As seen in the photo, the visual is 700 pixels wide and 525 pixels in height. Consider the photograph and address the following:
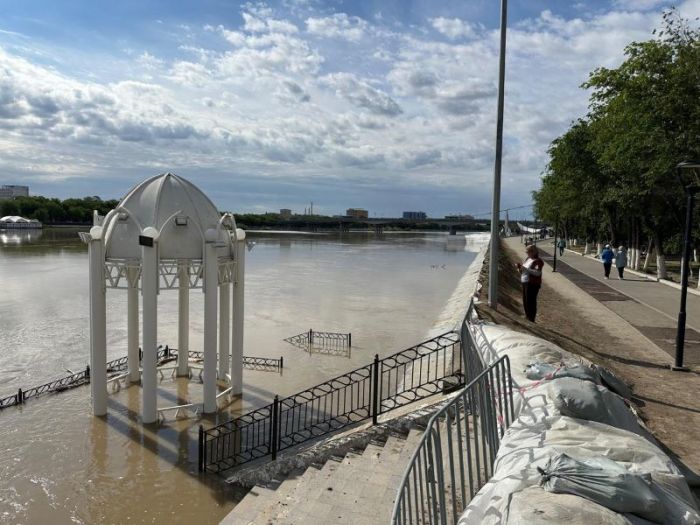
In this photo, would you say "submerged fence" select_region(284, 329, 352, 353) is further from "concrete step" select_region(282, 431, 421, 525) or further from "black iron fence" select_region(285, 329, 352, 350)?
"concrete step" select_region(282, 431, 421, 525)

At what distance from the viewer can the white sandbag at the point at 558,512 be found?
10.4ft

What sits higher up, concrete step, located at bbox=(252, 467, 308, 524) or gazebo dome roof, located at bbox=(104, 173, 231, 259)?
gazebo dome roof, located at bbox=(104, 173, 231, 259)

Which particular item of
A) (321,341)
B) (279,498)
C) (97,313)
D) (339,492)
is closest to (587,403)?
(339,492)

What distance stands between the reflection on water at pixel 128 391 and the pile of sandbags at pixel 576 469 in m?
4.65

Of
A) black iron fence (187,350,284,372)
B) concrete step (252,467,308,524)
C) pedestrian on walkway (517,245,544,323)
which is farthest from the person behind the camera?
black iron fence (187,350,284,372)

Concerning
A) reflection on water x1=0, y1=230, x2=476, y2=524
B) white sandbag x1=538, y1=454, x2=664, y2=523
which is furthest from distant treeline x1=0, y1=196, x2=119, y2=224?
white sandbag x1=538, y1=454, x2=664, y2=523

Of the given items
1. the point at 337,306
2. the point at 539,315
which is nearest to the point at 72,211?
the point at 337,306

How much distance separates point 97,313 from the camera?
32.3ft

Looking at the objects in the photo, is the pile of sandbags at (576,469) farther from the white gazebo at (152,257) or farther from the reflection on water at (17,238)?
the reflection on water at (17,238)

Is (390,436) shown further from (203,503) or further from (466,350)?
(203,503)

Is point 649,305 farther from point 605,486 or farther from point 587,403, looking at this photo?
point 605,486

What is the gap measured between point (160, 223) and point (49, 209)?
150 meters

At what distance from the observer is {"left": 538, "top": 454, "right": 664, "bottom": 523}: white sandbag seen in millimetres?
3350

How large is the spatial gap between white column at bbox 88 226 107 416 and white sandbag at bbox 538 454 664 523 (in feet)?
28.2
